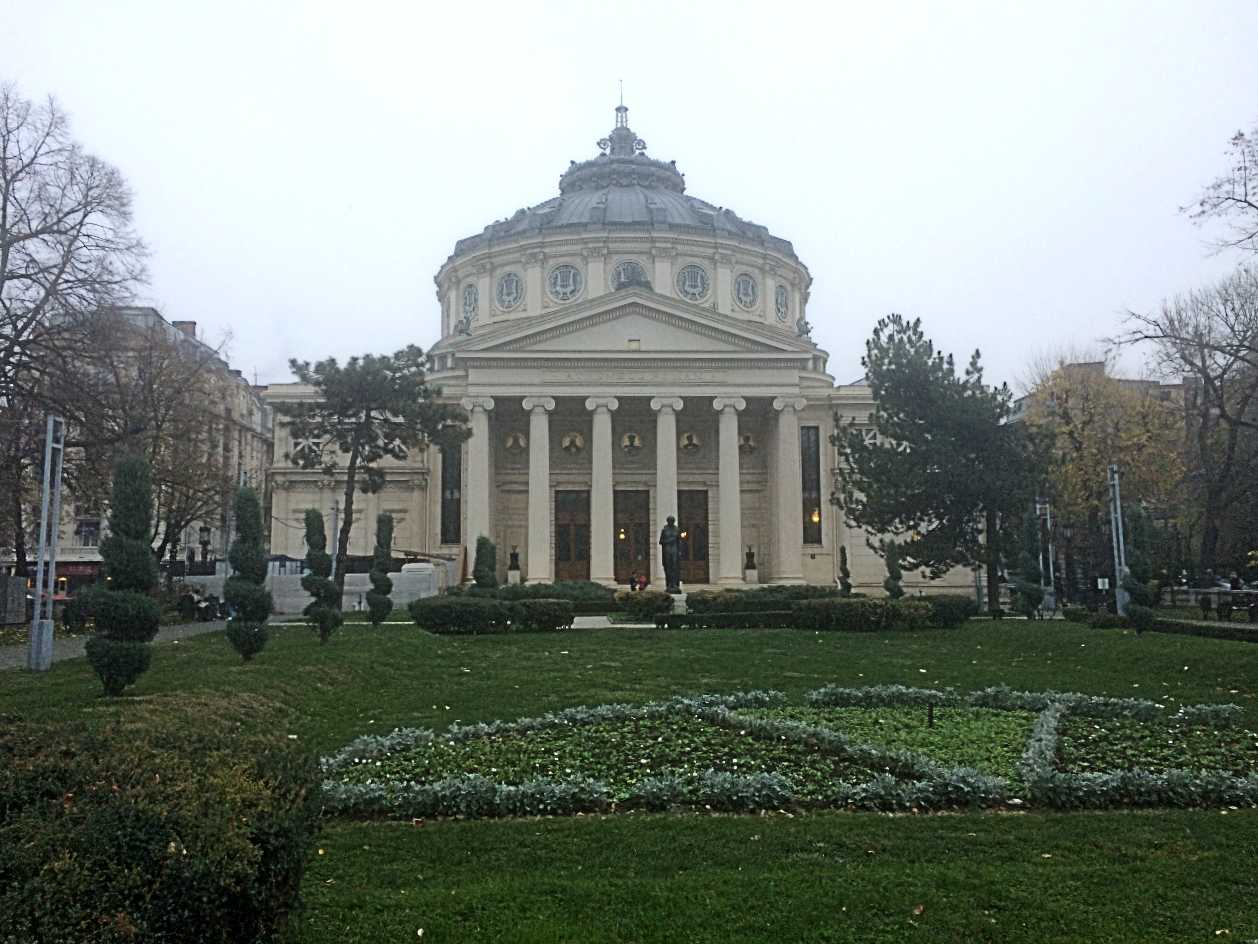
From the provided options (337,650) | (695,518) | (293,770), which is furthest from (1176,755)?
(695,518)

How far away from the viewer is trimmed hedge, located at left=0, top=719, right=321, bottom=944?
3967mm

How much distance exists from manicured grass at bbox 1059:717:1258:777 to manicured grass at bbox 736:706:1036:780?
570 mm

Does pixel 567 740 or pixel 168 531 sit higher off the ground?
pixel 168 531

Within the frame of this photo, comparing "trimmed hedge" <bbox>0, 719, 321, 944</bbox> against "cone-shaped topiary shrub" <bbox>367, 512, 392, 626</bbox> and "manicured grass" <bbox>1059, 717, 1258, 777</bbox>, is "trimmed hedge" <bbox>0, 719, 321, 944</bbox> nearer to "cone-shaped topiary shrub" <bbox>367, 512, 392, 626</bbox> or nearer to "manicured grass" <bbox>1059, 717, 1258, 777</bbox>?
"manicured grass" <bbox>1059, 717, 1258, 777</bbox>

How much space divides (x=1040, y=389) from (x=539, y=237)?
3125cm

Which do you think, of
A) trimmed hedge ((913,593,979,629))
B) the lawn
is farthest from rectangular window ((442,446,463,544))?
the lawn

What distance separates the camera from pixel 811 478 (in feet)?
193

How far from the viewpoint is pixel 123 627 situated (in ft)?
46.5

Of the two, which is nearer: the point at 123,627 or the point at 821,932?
the point at 821,932

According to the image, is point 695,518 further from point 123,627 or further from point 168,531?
point 123,627

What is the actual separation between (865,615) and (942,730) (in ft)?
49.9

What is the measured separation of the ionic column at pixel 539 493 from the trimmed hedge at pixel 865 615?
22.9 metres

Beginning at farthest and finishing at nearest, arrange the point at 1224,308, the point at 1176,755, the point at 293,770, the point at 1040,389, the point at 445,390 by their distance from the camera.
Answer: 1. the point at 445,390
2. the point at 1040,389
3. the point at 1224,308
4. the point at 1176,755
5. the point at 293,770

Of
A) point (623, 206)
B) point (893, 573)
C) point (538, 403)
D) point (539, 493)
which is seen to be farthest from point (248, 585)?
point (623, 206)
